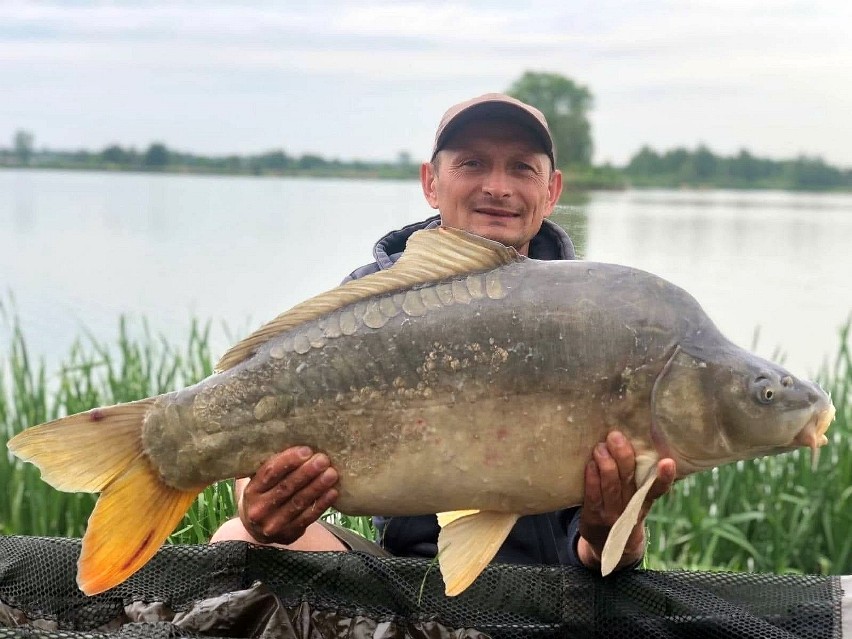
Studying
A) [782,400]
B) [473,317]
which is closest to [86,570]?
[473,317]

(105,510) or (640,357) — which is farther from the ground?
(640,357)

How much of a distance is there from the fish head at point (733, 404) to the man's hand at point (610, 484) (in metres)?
0.05

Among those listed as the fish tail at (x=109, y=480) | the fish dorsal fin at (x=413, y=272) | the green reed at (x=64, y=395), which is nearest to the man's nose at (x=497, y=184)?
the fish dorsal fin at (x=413, y=272)

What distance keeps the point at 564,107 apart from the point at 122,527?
9.97 metres

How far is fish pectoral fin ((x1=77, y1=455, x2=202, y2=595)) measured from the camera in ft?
4.70

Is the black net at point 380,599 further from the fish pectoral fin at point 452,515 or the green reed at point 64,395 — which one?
the green reed at point 64,395

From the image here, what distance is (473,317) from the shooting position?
1.41 meters

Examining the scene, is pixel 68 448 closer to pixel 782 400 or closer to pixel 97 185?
pixel 782 400

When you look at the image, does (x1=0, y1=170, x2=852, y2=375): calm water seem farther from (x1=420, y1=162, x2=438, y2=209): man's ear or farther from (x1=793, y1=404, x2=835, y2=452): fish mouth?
(x1=793, y1=404, x2=835, y2=452): fish mouth

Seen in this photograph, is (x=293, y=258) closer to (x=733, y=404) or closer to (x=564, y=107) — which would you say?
(x=564, y=107)

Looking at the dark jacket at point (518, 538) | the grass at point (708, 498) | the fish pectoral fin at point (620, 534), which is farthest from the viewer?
the grass at point (708, 498)

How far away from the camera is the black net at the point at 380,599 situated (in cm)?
168

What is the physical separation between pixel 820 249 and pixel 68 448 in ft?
35.8

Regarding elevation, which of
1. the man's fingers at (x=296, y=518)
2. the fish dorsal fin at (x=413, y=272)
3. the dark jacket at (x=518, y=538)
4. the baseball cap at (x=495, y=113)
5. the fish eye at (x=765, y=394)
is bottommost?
the dark jacket at (x=518, y=538)
